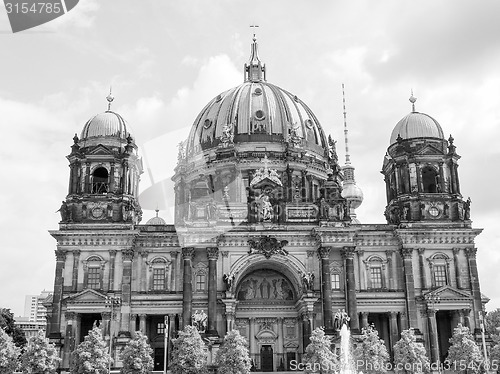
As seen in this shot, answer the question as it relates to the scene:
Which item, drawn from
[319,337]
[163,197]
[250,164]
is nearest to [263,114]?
[250,164]

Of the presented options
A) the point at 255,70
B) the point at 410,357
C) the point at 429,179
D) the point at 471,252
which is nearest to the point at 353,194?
the point at 255,70

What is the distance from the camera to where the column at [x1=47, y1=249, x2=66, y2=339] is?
6669 cm

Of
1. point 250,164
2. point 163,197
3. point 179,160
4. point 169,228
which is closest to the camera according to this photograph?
point 169,228

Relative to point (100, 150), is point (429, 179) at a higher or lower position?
lower

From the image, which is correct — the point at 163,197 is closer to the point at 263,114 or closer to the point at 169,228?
the point at 169,228

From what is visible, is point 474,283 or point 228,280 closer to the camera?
point 228,280

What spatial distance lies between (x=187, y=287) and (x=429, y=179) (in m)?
29.1

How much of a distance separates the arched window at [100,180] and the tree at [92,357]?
703 inches

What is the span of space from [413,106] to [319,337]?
107ft

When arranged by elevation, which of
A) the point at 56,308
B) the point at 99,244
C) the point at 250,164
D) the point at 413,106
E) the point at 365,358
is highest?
the point at 413,106

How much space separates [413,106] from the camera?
80.6 m

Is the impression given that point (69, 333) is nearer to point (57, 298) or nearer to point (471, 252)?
point (57, 298)

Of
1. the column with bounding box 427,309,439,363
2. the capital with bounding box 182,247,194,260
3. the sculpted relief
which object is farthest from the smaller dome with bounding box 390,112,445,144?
the capital with bounding box 182,247,194,260

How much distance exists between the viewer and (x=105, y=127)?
2953 inches
